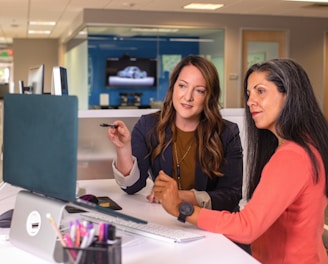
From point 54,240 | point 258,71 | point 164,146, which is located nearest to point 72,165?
point 54,240

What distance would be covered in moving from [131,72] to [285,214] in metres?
8.53

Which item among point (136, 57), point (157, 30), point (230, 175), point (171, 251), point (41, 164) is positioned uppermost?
point (157, 30)

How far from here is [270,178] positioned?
4.73 ft

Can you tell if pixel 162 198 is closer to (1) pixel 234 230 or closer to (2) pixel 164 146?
(1) pixel 234 230

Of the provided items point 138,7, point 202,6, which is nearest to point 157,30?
point 138,7

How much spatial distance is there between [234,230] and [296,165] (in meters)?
0.25

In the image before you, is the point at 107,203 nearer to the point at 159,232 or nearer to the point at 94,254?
the point at 159,232

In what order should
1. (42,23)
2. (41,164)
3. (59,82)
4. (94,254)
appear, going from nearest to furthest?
(94,254)
(41,164)
(59,82)
(42,23)

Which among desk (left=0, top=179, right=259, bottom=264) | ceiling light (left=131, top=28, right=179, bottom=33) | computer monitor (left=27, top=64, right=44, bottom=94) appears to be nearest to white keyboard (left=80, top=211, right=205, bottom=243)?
desk (left=0, top=179, right=259, bottom=264)

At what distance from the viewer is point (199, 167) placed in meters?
2.15

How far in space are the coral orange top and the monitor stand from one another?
0.45m

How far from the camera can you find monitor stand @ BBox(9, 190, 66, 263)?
130cm

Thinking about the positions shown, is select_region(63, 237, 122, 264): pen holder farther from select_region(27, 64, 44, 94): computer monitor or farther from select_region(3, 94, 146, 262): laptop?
select_region(27, 64, 44, 94): computer monitor

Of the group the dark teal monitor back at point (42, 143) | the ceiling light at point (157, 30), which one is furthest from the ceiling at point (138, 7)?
the dark teal monitor back at point (42, 143)
